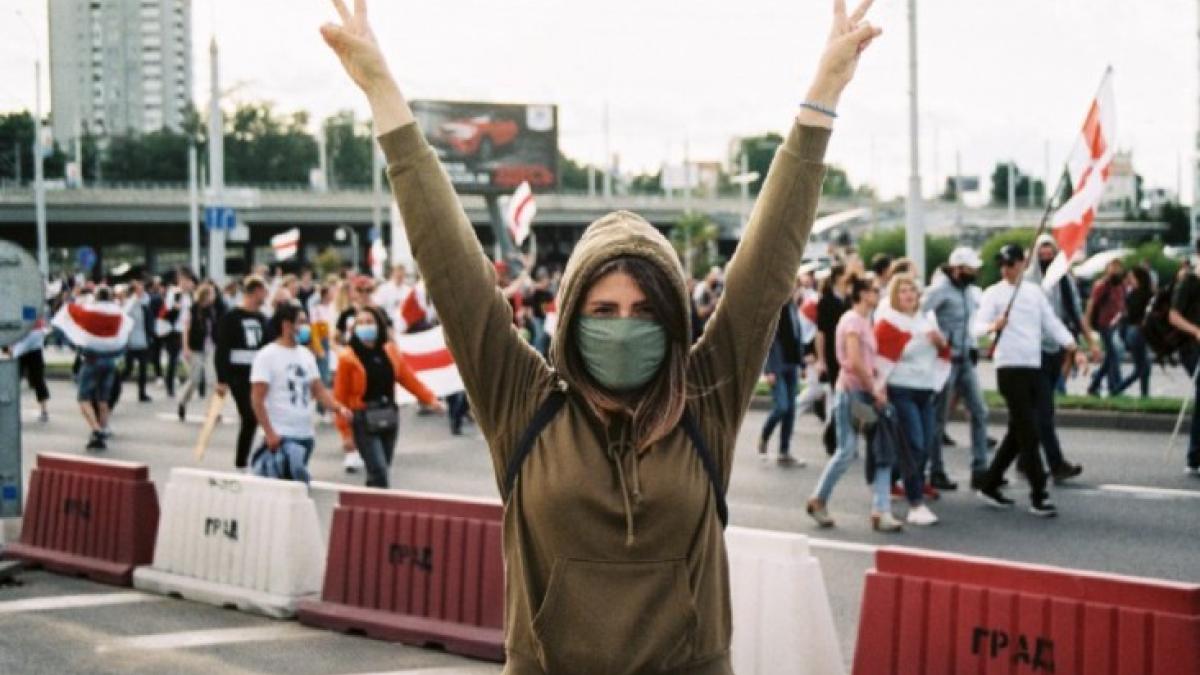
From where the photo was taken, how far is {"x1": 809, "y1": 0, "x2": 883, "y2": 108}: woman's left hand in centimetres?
295

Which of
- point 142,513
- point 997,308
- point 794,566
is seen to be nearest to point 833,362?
point 997,308

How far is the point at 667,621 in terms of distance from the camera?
2783mm

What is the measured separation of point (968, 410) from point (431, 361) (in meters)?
4.73

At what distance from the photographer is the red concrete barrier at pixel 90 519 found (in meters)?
10.1

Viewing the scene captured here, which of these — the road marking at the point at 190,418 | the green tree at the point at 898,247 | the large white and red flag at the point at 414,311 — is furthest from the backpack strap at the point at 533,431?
the green tree at the point at 898,247

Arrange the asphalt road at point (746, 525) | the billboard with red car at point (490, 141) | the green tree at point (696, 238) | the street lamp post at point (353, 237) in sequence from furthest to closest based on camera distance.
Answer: the green tree at point (696, 238) → the street lamp post at point (353, 237) → the billboard with red car at point (490, 141) → the asphalt road at point (746, 525)

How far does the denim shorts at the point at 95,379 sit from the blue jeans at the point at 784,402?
25.0 ft

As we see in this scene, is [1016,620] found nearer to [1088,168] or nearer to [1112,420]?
[1088,168]

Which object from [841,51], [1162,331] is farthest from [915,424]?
[841,51]

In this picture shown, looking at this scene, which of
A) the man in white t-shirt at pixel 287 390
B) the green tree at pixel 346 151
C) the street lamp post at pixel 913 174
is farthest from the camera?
the green tree at pixel 346 151

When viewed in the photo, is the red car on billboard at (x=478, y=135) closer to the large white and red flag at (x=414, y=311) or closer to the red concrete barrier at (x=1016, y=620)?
the large white and red flag at (x=414, y=311)

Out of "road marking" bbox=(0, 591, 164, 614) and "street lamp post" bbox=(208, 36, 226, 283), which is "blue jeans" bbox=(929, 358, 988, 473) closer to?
"road marking" bbox=(0, 591, 164, 614)

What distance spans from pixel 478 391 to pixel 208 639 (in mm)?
5913

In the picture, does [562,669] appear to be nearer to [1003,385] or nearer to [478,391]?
[478,391]
